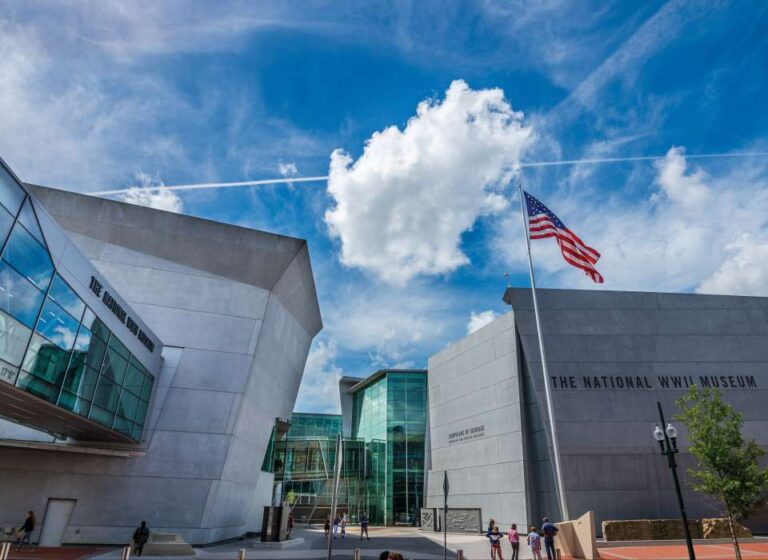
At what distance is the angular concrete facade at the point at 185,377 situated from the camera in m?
21.4

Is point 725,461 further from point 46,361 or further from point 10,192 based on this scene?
point 10,192

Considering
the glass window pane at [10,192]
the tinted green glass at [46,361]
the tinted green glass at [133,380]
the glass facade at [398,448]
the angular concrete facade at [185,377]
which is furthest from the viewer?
the glass facade at [398,448]

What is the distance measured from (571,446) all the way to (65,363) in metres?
25.3

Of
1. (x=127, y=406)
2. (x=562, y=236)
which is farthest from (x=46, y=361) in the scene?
(x=562, y=236)

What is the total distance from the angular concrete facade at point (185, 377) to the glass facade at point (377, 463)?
59.9 ft

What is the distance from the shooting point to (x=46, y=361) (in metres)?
13.3

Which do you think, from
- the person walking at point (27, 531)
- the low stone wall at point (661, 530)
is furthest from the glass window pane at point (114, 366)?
the low stone wall at point (661, 530)

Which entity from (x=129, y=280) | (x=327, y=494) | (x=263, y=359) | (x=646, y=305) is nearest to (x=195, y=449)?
(x=263, y=359)

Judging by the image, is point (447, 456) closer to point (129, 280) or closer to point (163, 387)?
point (163, 387)

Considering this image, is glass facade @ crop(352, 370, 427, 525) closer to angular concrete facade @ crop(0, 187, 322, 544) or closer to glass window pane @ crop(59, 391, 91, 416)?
angular concrete facade @ crop(0, 187, 322, 544)

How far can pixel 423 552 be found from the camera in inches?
814

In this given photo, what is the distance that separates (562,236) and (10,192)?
74.1ft

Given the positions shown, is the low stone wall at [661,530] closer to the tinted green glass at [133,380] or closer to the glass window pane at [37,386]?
the tinted green glass at [133,380]

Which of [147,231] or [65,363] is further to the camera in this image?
[147,231]
